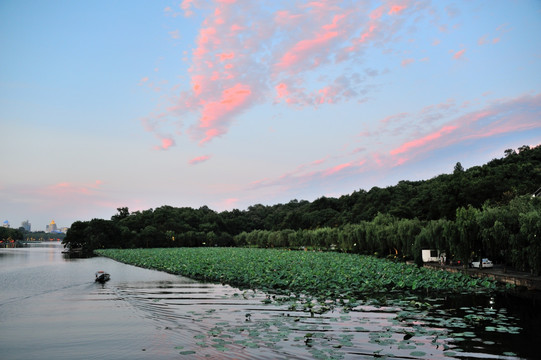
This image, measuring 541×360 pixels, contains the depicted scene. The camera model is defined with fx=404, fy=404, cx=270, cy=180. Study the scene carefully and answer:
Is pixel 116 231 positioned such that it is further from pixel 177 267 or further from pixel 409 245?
pixel 409 245

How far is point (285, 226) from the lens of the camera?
121 meters

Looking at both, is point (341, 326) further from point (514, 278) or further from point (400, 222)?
point (400, 222)

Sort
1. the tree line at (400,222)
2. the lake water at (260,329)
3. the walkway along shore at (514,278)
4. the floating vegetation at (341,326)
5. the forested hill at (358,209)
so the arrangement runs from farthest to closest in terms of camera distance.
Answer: the forested hill at (358,209), the tree line at (400,222), the walkway along shore at (514,278), the lake water at (260,329), the floating vegetation at (341,326)

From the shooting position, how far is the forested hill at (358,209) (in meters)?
57.5

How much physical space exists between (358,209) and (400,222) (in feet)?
186

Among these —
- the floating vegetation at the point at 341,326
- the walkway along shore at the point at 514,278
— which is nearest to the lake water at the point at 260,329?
the floating vegetation at the point at 341,326

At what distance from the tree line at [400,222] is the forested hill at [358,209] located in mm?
157

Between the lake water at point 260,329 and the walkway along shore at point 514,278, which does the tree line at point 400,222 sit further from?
the lake water at point 260,329

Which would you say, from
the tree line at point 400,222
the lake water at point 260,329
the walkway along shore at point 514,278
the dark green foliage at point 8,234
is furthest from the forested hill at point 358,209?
the dark green foliage at point 8,234

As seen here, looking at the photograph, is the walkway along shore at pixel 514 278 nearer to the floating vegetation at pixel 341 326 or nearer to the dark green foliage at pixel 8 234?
the floating vegetation at pixel 341 326

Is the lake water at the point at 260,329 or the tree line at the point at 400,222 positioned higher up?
the tree line at the point at 400,222

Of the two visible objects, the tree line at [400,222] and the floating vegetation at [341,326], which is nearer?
the floating vegetation at [341,326]

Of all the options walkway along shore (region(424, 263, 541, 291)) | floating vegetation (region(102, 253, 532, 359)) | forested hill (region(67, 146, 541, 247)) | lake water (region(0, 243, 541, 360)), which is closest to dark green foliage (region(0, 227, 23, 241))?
forested hill (region(67, 146, 541, 247))

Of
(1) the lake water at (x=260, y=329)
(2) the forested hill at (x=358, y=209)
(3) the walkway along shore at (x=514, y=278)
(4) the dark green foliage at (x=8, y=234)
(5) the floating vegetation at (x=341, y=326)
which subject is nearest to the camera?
(5) the floating vegetation at (x=341, y=326)
